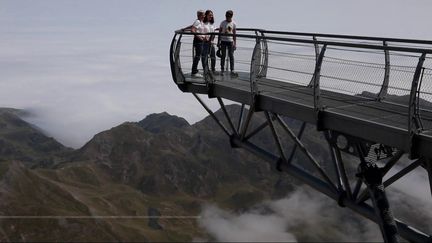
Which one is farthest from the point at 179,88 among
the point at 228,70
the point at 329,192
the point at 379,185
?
the point at 379,185

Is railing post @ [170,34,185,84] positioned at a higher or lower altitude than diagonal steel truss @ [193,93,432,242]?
higher

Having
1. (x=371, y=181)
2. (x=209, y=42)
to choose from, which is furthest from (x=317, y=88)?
(x=209, y=42)

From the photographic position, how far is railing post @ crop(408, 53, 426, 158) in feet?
29.3

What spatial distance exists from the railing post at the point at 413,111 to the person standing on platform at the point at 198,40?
9.66m

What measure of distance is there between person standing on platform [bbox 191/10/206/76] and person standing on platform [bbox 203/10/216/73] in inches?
7.2

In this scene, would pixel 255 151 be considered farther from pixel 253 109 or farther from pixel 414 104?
pixel 414 104

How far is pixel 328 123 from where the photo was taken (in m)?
11.4

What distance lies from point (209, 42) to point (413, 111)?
987 cm

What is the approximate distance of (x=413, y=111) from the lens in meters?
9.31

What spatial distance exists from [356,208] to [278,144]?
3717mm

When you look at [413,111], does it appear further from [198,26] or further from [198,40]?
[198,26]

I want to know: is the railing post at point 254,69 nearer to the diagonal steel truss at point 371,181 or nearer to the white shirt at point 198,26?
the diagonal steel truss at point 371,181

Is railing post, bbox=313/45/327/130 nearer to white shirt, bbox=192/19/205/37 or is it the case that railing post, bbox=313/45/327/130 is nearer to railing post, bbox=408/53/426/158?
railing post, bbox=408/53/426/158

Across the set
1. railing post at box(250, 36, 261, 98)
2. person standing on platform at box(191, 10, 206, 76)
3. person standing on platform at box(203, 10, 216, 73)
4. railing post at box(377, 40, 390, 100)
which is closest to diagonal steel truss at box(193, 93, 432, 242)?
Answer: railing post at box(250, 36, 261, 98)
